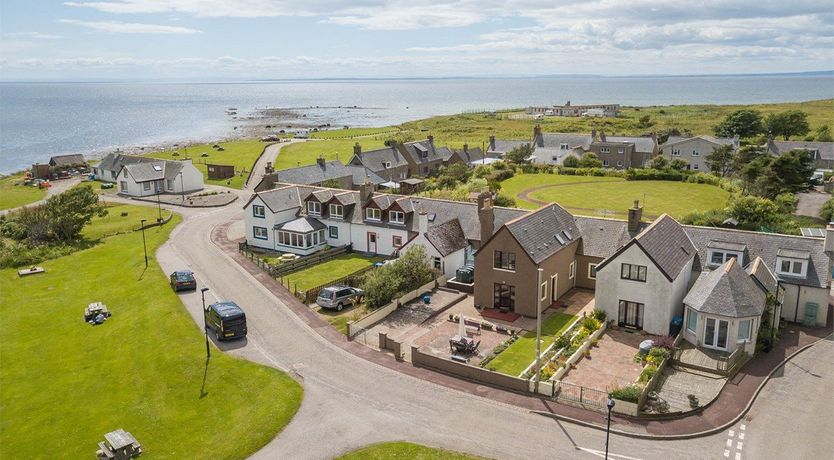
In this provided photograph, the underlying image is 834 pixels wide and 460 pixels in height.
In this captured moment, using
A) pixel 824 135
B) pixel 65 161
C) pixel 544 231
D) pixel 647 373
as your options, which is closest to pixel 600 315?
pixel 544 231

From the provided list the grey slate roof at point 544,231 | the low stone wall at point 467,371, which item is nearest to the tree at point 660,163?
the grey slate roof at point 544,231

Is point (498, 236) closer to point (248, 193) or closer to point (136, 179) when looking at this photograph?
point (248, 193)

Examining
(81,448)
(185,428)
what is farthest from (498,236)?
(81,448)

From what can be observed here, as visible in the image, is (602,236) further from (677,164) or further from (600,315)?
(677,164)

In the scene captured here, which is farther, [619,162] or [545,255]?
[619,162]

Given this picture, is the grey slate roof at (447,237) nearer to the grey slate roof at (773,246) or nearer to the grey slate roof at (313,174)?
the grey slate roof at (773,246)
